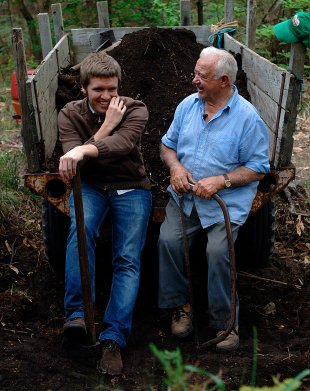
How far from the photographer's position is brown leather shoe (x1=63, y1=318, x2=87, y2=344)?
3.39 meters

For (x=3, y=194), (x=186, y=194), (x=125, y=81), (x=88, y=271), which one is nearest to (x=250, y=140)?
(x=186, y=194)

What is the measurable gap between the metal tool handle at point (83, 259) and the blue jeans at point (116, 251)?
88 millimetres

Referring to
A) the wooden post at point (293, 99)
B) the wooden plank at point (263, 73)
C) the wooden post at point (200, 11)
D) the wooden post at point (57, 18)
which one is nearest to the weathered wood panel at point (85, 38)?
the wooden post at point (57, 18)

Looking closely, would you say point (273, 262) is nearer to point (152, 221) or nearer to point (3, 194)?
point (152, 221)

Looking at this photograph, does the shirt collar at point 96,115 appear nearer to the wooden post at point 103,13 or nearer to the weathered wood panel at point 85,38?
the weathered wood panel at point 85,38

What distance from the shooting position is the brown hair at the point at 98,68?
3605 millimetres

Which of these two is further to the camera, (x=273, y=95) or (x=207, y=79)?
(x=273, y=95)

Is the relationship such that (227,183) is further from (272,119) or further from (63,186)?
(63,186)

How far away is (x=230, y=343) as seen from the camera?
3.62m

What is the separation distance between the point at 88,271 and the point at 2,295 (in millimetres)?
1020

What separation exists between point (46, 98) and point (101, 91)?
952mm

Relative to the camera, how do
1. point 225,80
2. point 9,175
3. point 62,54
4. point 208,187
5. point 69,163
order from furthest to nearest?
1. point 62,54
2. point 9,175
3. point 225,80
4. point 208,187
5. point 69,163

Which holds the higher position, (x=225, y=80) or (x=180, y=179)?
(x=225, y=80)

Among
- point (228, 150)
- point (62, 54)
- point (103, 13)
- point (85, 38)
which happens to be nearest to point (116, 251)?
point (228, 150)
